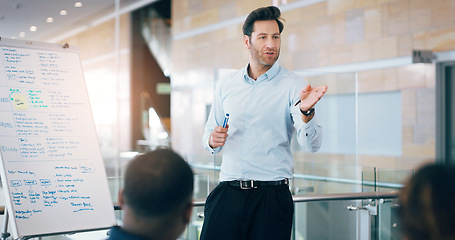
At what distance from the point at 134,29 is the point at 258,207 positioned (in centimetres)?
528

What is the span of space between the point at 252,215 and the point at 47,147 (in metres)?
1.10

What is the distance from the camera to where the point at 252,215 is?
2242mm

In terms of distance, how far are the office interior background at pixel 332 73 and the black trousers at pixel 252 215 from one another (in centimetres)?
116

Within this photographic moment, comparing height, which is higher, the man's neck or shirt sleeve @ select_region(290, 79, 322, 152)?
the man's neck

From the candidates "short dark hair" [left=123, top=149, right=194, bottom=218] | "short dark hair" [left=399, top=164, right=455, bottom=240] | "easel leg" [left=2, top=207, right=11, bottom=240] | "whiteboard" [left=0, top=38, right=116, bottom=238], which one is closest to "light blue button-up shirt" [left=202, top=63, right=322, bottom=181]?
"whiteboard" [left=0, top=38, right=116, bottom=238]

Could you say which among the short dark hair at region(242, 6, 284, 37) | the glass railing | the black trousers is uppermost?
the short dark hair at region(242, 6, 284, 37)

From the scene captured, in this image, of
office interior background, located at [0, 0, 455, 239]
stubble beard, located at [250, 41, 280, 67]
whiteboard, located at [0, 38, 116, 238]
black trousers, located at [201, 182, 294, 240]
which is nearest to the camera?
black trousers, located at [201, 182, 294, 240]

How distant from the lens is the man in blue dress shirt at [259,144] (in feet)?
7.32

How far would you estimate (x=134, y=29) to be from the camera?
712cm

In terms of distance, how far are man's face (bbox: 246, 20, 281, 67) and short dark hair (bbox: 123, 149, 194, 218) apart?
48.6 inches

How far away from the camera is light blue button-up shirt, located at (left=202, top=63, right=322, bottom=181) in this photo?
2268mm

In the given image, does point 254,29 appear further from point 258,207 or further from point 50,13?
point 50,13

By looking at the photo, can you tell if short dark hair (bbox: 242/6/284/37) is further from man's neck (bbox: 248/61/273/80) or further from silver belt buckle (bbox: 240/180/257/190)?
silver belt buckle (bbox: 240/180/257/190)

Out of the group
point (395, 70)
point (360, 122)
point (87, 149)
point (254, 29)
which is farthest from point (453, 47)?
point (87, 149)
